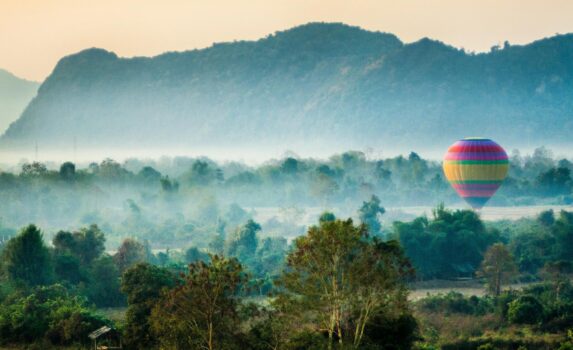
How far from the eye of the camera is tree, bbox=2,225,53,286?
2029 inches

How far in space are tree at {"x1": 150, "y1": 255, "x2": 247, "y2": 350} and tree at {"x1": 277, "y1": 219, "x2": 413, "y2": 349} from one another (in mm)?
1656

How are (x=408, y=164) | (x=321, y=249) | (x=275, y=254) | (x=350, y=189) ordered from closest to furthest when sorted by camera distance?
1. (x=321, y=249)
2. (x=275, y=254)
3. (x=350, y=189)
4. (x=408, y=164)

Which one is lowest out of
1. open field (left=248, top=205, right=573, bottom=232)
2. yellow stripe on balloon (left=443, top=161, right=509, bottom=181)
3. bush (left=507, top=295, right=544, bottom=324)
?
bush (left=507, top=295, right=544, bottom=324)

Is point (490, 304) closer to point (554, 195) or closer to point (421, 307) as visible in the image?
point (421, 307)

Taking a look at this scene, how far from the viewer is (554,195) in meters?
114

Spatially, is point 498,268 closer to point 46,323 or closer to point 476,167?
point 46,323

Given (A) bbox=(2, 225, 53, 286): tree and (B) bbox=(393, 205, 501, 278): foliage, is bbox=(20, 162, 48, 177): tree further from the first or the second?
(A) bbox=(2, 225, 53, 286): tree

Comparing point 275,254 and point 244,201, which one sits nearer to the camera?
point 275,254

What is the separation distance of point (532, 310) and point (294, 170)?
9046cm

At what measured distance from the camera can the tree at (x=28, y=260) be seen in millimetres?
51531

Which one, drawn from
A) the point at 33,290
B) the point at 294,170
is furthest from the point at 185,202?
the point at 33,290

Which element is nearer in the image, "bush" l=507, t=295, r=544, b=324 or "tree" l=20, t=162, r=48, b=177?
"bush" l=507, t=295, r=544, b=324

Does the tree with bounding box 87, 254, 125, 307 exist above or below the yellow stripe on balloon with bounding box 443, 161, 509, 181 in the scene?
below

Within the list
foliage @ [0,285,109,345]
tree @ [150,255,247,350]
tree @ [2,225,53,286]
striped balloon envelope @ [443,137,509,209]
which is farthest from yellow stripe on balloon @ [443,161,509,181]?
tree @ [150,255,247,350]
